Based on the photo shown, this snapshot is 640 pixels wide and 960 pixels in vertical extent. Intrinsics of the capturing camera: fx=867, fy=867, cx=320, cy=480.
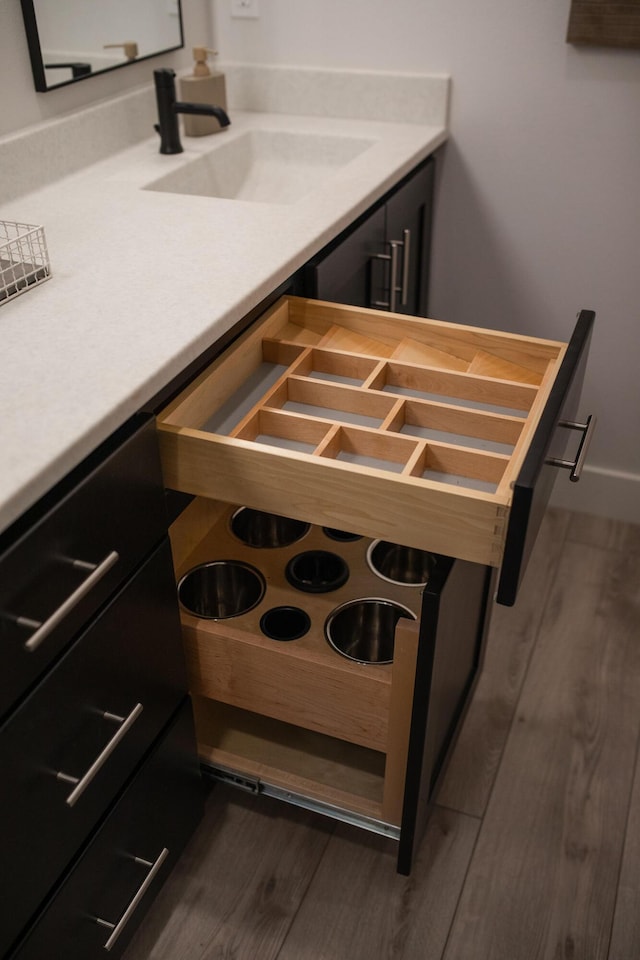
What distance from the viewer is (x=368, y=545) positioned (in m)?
1.56

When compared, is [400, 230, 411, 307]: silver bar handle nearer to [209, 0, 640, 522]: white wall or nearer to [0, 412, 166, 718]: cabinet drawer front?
[209, 0, 640, 522]: white wall

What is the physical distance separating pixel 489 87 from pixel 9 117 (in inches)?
40.0

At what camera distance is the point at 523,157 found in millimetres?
1952

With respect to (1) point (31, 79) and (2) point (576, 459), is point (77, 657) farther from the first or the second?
(1) point (31, 79)

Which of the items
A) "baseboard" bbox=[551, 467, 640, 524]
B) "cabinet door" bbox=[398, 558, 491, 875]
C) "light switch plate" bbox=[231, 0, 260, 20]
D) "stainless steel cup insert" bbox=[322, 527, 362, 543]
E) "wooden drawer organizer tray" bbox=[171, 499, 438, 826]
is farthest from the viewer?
"baseboard" bbox=[551, 467, 640, 524]

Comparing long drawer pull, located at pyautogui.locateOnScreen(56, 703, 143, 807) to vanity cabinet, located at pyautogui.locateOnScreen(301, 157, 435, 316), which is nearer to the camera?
long drawer pull, located at pyautogui.locateOnScreen(56, 703, 143, 807)

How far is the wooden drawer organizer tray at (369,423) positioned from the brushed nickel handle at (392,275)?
397 mm

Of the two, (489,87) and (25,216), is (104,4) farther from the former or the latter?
(489,87)

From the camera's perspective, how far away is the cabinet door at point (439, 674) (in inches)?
42.6

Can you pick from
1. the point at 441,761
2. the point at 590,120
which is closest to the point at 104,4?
the point at 590,120

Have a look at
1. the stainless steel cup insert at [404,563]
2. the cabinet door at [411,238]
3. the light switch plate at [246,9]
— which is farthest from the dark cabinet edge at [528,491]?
the light switch plate at [246,9]

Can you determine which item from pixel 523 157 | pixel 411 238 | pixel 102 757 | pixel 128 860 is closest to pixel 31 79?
pixel 411 238

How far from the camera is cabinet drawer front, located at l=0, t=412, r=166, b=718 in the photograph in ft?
2.73

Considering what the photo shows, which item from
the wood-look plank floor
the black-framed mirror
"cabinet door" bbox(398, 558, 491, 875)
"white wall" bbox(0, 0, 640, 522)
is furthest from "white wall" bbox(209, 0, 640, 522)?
"cabinet door" bbox(398, 558, 491, 875)
